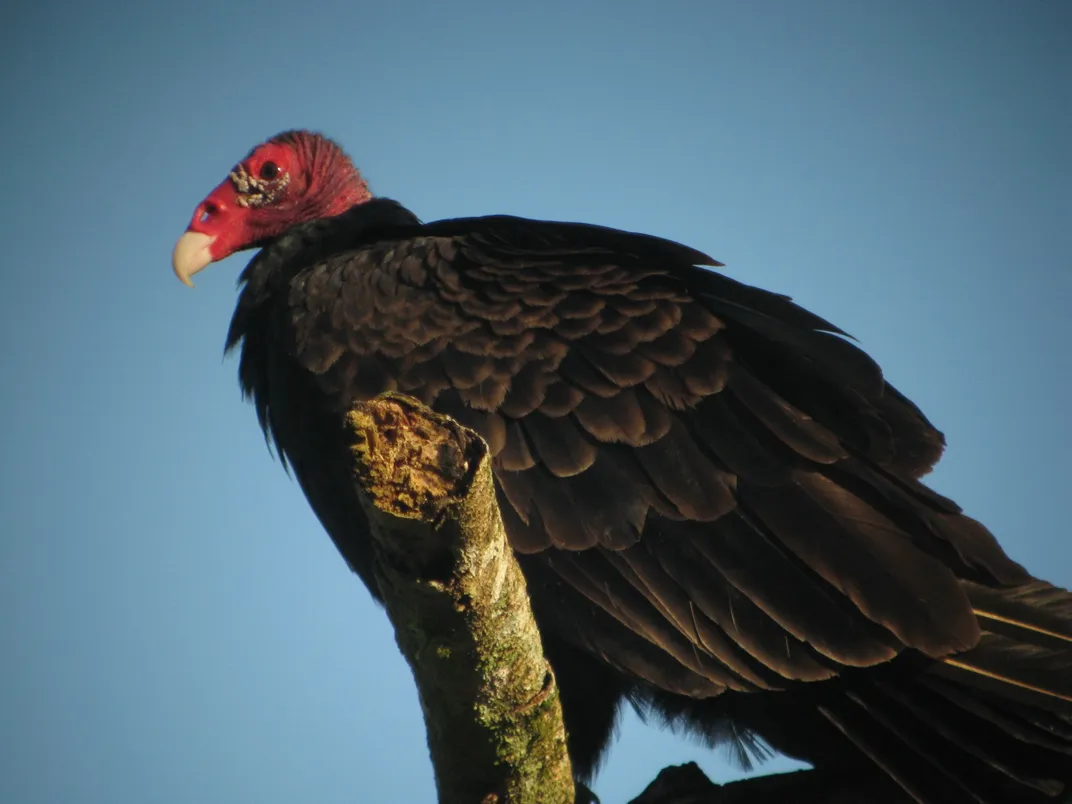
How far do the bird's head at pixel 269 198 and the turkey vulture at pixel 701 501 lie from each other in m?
1.25

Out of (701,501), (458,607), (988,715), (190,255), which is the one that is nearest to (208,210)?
(190,255)

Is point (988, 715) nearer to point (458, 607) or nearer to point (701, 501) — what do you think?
point (701, 501)

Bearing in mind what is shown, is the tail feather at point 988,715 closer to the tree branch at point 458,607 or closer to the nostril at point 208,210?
the tree branch at point 458,607

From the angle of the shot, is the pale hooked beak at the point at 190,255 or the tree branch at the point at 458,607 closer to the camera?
the tree branch at the point at 458,607

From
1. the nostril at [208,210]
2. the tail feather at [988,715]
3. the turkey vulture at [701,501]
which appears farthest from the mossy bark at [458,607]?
the nostril at [208,210]

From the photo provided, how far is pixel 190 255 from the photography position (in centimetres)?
504

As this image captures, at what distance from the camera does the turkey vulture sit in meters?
2.93

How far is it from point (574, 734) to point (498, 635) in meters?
1.83

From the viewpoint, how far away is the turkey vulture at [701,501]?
2.93 m

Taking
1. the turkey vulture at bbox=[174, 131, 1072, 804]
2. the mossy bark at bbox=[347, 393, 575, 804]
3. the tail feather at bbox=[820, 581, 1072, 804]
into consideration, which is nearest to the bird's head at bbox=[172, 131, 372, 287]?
the turkey vulture at bbox=[174, 131, 1072, 804]

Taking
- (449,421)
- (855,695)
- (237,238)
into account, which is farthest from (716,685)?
(237,238)

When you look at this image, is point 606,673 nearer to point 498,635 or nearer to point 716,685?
point 716,685

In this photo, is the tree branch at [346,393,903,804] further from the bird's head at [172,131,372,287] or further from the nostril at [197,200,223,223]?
the nostril at [197,200,223,223]

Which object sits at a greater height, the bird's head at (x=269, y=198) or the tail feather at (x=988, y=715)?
the bird's head at (x=269, y=198)
